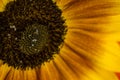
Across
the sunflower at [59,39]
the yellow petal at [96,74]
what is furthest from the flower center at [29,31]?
the yellow petal at [96,74]

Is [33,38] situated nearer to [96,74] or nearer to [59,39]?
[59,39]

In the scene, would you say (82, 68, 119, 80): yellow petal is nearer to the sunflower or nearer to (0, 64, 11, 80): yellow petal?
the sunflower

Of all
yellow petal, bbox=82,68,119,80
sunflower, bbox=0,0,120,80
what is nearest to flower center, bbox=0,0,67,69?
sunflower, bbox=0,0,120,80

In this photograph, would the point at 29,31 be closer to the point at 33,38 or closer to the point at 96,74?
the point at 33,38

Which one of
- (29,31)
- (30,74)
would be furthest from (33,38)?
(30,74)

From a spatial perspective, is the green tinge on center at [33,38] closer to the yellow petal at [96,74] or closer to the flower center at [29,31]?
the flower center at [29,31]

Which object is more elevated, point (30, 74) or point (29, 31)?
point (29, 31)

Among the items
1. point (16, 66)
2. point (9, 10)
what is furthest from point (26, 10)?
point (16, 66)
